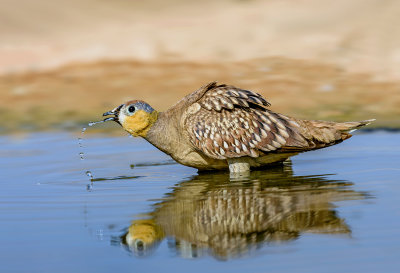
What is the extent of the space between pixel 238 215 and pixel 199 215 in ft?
1.35

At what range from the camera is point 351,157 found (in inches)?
456

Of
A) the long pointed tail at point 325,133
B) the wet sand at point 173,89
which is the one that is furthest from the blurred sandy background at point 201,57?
the long pointed tail at point 325,133

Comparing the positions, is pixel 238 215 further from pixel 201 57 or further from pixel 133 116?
pixel 201 57

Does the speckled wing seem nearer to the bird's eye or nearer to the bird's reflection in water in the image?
the bird's reflection in water

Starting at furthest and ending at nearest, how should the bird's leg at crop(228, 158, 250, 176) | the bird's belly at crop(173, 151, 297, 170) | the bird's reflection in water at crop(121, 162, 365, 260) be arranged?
the bird's belly at crop(173, 151, 297, 170)
the bird's leg at crop(228, 158, 250, 176)
the bird's reflection in water at crop(121, 162, 365, 260)

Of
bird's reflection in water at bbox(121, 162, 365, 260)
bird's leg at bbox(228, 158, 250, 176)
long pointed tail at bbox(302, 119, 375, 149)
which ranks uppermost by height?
long pointed tail at bbox(302, 119, 375, 149)

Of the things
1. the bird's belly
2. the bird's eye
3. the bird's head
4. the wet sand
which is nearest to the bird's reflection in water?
the bird's belly

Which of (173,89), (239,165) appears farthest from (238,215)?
(173,89)

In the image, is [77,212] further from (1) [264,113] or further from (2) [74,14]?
(2) [74,14]

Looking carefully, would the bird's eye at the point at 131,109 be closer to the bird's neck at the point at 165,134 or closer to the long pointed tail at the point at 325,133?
the bird's neck at the point at 165,134

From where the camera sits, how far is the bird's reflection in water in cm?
684

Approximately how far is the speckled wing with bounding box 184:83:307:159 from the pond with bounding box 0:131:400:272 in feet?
1.25

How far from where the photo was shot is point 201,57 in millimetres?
21234

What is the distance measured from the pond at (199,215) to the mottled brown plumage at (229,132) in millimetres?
268
